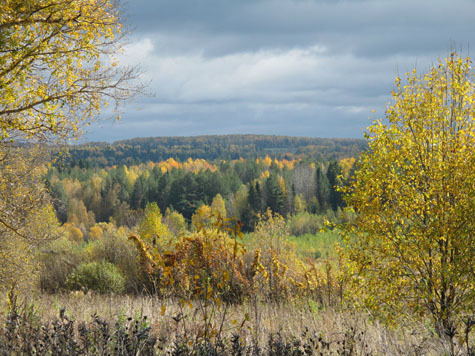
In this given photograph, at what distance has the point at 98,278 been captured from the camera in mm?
17203

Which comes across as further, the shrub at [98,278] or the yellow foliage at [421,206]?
the shrub at [98,278]

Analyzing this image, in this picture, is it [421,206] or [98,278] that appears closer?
[421,206]

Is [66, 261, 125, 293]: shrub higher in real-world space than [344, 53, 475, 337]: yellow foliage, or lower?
lower

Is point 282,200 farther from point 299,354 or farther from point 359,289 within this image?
point 299,354

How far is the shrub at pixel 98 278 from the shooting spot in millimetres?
17016

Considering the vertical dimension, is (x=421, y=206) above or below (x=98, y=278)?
above

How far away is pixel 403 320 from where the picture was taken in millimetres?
9266

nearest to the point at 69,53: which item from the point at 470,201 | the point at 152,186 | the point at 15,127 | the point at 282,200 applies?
the point at 15,127

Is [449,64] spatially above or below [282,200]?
above

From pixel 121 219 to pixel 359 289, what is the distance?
94.9 m

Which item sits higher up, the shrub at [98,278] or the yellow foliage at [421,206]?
the yellow foliage at [421,206]

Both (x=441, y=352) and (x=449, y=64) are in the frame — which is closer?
(x=441, y=352)

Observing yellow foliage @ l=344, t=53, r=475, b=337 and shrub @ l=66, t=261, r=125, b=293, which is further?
shrub @ l=66, t=261, r=125, b=293

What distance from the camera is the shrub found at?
17.0m
